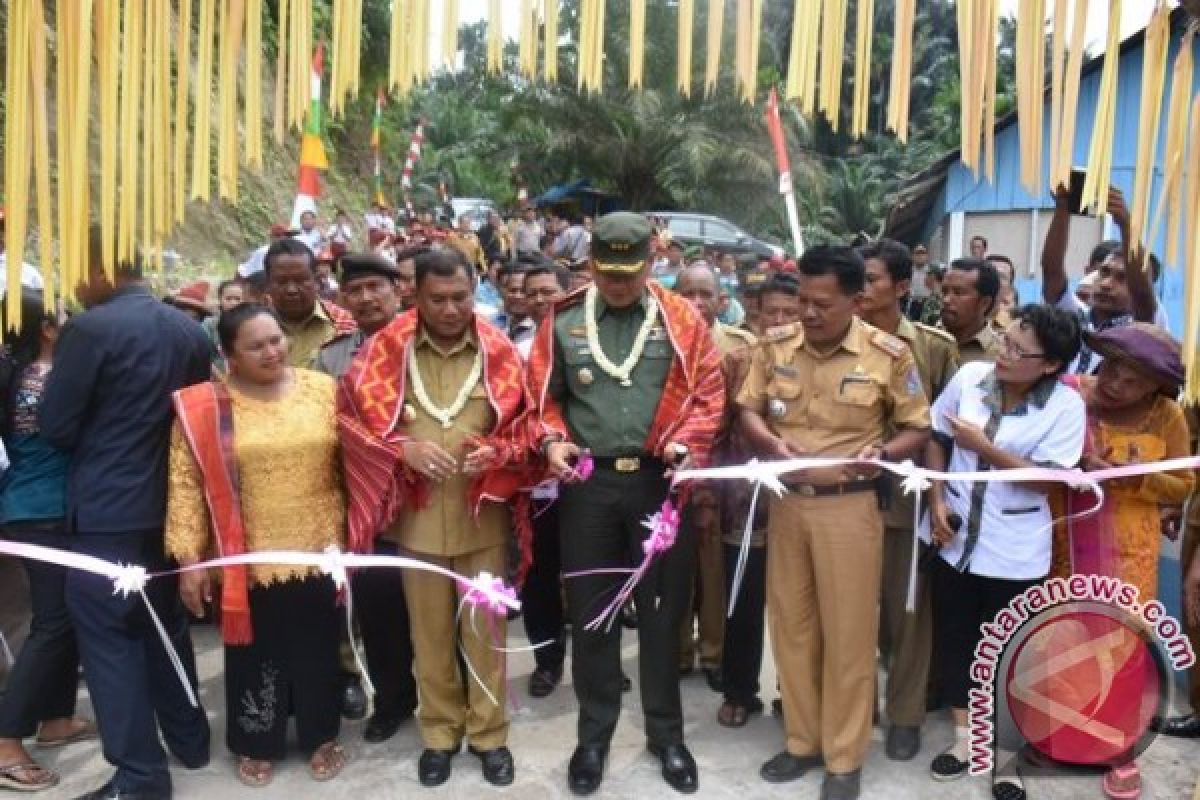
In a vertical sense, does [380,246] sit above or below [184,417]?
above

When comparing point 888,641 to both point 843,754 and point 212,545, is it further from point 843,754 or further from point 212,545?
point 212,545

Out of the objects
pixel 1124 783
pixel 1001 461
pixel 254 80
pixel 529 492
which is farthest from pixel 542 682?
pixel 254 80

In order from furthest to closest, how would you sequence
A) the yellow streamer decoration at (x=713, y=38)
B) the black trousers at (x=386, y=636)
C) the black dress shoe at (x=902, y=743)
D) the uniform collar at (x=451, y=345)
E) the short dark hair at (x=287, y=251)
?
1. the short dark hair at (x=287, y=251)
2. the black trousers at (x=386, y=636)
3. the black dress shoe at (x=902, y=743)
4. the uniform collar at (x=451, y=345)
5. the yellow streamer decoration at (x=713, y=38)

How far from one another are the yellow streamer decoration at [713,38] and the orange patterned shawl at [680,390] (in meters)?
1.75

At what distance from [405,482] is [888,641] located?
2047mm

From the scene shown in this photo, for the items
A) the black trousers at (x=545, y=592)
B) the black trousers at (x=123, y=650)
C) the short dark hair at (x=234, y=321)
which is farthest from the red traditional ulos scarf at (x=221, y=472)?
the black trousers at (x=545, y=592)

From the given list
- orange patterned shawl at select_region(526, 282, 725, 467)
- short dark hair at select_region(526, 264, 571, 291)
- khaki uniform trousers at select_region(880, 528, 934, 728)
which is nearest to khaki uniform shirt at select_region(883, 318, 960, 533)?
khaki uniform trousers at select_region(880, 528, 934, 728)

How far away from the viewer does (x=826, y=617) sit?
3297 mm

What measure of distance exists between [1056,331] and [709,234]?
60.4 ft

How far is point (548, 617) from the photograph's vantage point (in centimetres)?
Result: 441

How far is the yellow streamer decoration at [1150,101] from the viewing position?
5.46 ft

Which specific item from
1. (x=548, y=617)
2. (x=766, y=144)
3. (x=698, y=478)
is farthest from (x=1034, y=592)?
(x=766, y=144)

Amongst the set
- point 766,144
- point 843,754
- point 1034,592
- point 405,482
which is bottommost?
point 843,754

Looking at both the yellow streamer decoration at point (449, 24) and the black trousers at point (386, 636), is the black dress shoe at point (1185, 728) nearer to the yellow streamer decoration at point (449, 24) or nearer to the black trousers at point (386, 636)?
the black trousers at point (386, 636)
